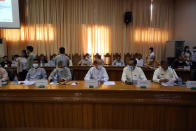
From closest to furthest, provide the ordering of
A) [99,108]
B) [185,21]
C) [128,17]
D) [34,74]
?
[99,108]
[34,74]
[185,21]
[128,17]

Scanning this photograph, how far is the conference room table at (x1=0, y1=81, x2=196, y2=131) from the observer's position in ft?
6.47

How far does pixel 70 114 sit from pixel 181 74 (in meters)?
3.37

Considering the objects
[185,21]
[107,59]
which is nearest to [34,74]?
[107,59]

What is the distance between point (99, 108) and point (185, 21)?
698 cm

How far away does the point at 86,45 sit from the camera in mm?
7559

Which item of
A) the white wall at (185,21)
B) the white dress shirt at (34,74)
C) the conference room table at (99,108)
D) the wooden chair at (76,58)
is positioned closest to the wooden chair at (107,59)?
the wooden chair at (76,58)

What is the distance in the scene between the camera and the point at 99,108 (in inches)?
80.6

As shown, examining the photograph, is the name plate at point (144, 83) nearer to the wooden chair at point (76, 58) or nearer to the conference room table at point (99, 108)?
the conference room table at point (99, 108)

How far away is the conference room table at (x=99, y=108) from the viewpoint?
1.97m

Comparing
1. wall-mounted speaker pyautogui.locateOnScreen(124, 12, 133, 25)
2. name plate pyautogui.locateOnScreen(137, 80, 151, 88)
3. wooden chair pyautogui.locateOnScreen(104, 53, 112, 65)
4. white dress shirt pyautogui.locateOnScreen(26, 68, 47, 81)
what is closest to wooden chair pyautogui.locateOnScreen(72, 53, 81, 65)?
wooden chair pyautogui.locateOnScreen(104, 53, 112, 65)

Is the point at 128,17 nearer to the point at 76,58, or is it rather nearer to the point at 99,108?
the point at 76,58

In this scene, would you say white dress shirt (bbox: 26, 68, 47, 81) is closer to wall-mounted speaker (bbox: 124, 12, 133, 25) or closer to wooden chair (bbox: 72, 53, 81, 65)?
wooden chair (bbox: 72, 53, 81, 65)

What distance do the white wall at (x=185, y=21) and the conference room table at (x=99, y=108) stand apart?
19.0 ft

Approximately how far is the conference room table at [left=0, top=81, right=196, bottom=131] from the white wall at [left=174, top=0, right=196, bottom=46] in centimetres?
581
